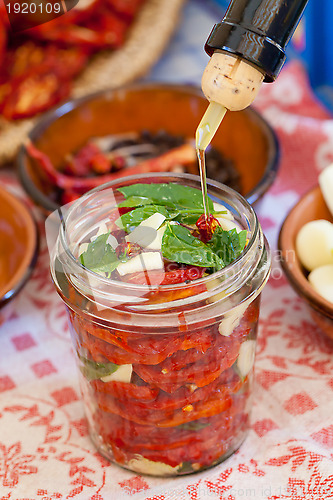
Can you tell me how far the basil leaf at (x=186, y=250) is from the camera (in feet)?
2.89

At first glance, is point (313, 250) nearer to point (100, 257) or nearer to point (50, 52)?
point (100, 257)

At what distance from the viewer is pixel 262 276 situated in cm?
95

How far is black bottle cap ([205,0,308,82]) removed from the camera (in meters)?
0.85

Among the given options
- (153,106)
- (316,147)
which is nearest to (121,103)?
(153,106)

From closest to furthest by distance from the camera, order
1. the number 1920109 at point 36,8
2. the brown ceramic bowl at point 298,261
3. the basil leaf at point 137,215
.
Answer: the basil leaf at point 137,215
the brown ceramic bowl at point 298,261
the number 1920109 at point 36,8

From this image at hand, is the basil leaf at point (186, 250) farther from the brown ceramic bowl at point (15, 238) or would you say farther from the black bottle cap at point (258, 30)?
the brown ceramic bowl at point (15, 238)

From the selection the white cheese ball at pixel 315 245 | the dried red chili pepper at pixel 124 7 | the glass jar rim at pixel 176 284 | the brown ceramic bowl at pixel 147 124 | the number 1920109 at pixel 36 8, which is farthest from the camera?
the dried red chili pepper at pixel 124 7

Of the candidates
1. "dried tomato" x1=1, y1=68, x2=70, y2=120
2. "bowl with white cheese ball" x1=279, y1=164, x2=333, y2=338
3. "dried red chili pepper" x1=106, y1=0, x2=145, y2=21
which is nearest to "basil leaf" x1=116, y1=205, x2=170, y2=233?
"bowl with white cheese ball" x1=279, y1=164, x2=333, y2=338

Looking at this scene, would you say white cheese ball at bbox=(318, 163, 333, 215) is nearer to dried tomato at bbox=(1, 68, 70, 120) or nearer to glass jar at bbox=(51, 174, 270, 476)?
glass jar at bbox=(51, 174, 270, 476)

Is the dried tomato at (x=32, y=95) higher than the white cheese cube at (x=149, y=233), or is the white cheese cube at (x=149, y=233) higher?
the white cheese cube at (x=149, y=233)

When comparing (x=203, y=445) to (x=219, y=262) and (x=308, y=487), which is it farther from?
(x=219, y=262)

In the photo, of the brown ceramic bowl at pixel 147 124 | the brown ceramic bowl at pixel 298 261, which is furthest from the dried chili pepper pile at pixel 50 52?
the brown ceramic bowl at pixel 298 261

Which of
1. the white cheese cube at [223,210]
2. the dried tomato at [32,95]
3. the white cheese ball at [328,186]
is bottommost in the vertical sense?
the dried tomato at [32,95]

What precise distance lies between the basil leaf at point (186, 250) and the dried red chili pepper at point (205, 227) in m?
0.03
